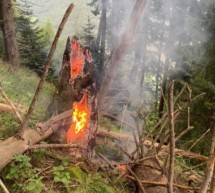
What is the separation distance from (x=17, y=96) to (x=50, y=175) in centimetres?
574

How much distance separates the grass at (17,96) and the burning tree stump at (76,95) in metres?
0.47

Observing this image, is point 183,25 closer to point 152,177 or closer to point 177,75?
point 177,75

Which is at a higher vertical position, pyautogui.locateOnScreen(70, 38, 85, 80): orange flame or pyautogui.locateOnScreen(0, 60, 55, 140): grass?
pyautogui.locateOnScreen(70, 38, 85, 80): orange flame

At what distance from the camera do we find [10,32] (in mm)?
13734

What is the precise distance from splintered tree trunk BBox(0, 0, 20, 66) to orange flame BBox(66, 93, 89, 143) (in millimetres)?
9851

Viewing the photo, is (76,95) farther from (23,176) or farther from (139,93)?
(139,93)

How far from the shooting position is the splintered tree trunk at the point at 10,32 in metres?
13.3

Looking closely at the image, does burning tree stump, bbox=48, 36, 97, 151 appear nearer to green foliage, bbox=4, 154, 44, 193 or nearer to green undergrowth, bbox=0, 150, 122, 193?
green undergrowth, bbox=0, 150, 122, 193

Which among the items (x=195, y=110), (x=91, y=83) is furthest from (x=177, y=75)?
(x=91, y=83)

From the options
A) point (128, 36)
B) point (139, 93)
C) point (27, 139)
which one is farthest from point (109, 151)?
point (139, 93)

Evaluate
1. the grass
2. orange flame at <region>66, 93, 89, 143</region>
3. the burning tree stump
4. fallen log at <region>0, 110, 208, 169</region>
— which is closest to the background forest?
the grass

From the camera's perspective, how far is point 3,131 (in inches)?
187

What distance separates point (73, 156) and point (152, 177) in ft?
4.19

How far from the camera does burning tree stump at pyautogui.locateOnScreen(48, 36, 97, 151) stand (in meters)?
4.88
